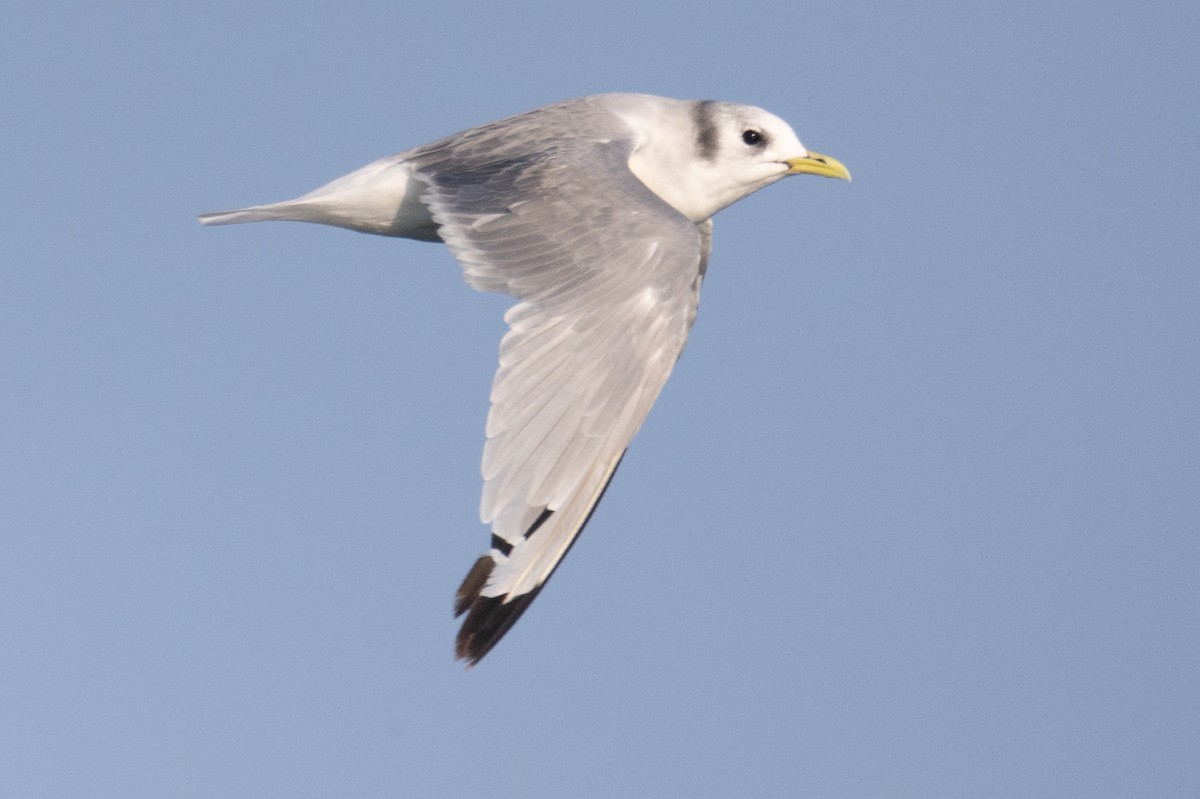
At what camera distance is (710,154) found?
7.66m

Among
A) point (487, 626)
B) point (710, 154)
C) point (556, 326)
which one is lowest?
point (487, 626)

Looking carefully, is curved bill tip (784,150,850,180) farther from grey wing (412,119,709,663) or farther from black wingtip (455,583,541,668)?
black wingtip (455,583,541,668)

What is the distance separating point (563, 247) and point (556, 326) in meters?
0.45

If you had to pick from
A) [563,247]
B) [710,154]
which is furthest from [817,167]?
[563,247]

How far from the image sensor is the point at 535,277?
20.0 ft

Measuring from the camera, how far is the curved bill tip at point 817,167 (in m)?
7.94

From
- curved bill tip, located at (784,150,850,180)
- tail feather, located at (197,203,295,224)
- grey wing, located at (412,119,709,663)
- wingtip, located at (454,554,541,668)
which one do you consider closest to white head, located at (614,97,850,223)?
curved bill tip, located at (784,150,850,180)

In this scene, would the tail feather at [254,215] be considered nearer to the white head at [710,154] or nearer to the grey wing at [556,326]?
the grey wing at [556,326]

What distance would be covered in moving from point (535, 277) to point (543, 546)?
1045 mm

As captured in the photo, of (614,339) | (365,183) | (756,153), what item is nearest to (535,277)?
(614,339)

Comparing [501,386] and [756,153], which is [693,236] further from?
[756,153]

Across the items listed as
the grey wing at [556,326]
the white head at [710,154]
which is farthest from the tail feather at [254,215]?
the white head at [710,154]

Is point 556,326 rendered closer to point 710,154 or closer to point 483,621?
point 483,621

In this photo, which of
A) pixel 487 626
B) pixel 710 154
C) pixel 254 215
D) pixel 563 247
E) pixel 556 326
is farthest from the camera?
pixel 710 154
